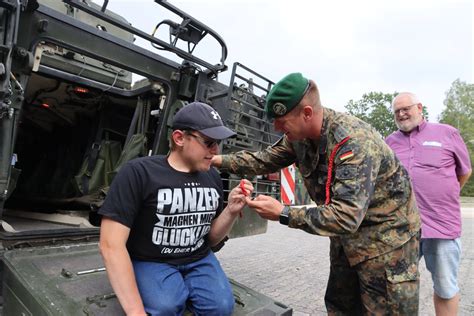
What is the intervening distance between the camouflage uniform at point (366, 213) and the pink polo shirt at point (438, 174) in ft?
2.42

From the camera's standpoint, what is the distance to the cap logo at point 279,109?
1.81 meters

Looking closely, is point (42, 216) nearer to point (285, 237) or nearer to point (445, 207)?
point (445, 207)

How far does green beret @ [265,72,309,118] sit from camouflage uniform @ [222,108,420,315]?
258mm

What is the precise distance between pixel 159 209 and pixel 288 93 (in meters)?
0.82

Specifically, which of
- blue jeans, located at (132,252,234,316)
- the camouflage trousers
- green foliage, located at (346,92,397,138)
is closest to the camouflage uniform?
the camouflage trousers

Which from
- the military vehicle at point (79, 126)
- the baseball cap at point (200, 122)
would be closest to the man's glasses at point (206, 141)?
the baseball cap at point (200, 122)

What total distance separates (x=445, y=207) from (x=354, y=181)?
53.5 inches

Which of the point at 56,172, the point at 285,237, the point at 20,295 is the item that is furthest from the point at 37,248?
the point at 285,237

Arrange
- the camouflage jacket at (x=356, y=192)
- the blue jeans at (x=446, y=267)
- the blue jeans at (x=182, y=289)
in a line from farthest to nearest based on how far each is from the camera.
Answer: the blue jeans at (x=446, y=267), the camouflage jacket at (x=356, y=192), the blue jeans at (x=182, y=289)

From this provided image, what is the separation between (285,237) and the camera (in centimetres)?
709

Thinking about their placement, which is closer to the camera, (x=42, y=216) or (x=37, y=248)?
(x=37, y=248)

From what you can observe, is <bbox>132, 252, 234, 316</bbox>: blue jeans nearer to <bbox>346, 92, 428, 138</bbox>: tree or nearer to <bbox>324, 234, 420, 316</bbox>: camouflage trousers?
<bbox>324, 234, 420, 316</bbox>: camouflage trousers

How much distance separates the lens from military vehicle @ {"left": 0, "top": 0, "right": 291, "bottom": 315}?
1.98m

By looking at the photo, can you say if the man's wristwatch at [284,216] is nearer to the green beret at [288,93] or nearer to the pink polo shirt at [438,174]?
the green beret at [288,93]
